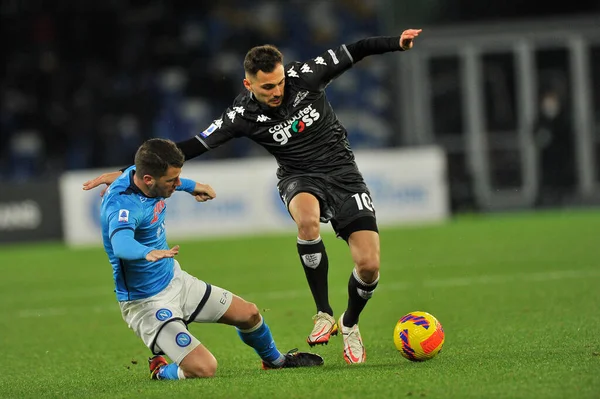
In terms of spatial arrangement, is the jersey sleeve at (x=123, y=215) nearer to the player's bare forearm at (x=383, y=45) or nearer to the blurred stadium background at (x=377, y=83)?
the player's bare forearm at (x=383, y=45)

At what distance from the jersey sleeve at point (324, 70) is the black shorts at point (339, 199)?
62 cm

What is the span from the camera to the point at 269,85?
6984 mm

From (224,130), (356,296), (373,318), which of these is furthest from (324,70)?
(373,318)

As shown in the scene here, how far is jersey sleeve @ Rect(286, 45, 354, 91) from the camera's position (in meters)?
7.29

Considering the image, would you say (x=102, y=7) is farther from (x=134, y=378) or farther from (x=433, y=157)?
(x=134, y=378)

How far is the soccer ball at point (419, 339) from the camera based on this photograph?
654 centimetres

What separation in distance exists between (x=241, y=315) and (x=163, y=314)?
0.48 metres

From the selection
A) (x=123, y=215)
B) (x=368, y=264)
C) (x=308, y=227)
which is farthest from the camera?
(x=308, y=227)

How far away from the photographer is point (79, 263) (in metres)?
16.0

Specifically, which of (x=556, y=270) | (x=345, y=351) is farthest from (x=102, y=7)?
(x=345, y=351)

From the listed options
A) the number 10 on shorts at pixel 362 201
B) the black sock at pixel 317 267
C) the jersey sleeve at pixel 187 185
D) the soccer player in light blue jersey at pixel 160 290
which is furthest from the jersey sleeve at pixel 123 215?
the number 10 on shorts at pixel 362 201

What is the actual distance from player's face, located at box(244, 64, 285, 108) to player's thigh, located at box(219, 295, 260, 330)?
1321mm

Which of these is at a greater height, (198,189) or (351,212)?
(198,189)

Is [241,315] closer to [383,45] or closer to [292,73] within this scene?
[292,73]
